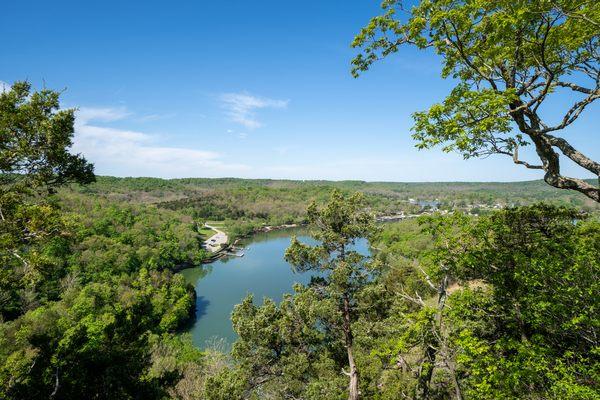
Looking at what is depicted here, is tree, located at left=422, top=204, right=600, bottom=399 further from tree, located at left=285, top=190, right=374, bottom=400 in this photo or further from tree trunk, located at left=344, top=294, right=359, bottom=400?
tree, located at left=285, top=190, right=374, bottom=400

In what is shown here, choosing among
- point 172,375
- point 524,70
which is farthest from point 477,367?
point 172,375

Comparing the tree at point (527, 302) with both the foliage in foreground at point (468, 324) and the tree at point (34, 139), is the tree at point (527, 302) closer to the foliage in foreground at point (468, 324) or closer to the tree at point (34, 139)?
the foliage in foreground at point (468, 324)

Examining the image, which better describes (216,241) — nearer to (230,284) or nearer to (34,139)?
(230,284)

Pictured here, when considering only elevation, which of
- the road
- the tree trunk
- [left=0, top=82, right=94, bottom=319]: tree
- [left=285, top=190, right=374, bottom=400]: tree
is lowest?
the road

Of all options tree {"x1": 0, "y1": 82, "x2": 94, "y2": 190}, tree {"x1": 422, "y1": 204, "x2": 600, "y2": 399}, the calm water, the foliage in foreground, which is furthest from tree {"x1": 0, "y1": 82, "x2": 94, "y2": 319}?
the calm water

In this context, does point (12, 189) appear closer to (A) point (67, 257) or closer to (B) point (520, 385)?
(B) point (520, 385)
